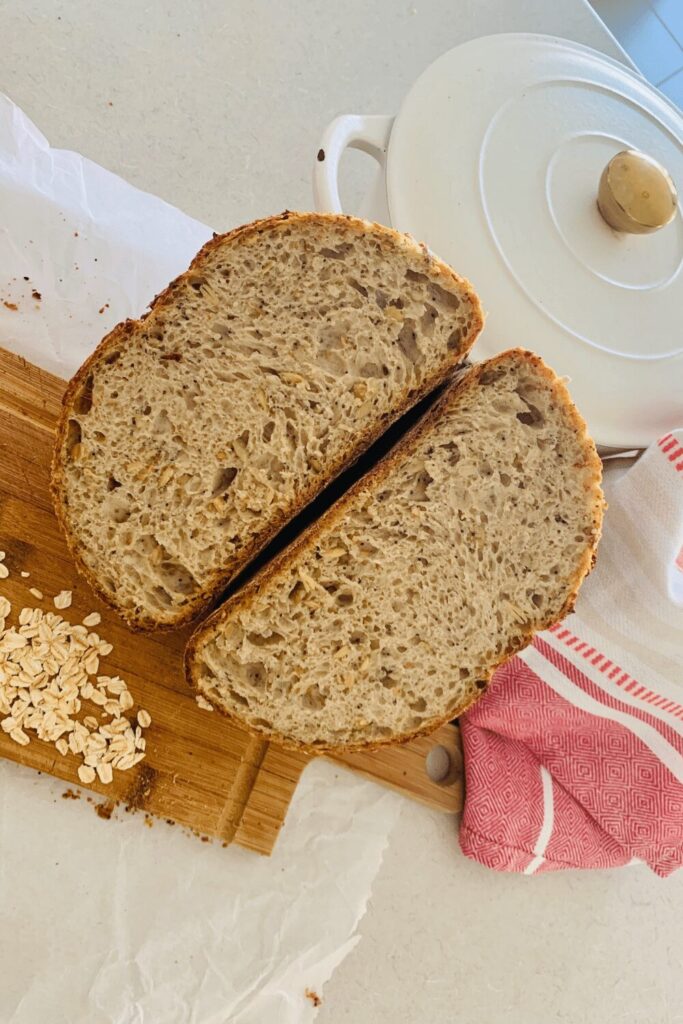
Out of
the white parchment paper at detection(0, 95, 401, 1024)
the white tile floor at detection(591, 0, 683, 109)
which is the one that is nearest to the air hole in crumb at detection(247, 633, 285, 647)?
the white parchment paper at detection(0, 95, 401, 1024)

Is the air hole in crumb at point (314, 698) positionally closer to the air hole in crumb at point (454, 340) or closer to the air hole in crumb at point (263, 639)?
the air hole in crumb at point (263, 639)

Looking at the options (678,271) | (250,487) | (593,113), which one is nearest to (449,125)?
(593,113)

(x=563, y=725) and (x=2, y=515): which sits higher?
(x=563, y=725)

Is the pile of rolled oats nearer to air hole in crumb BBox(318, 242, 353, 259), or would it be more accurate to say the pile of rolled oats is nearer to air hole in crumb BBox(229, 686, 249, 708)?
air hole in crumb BBox(229, 686, 249, 708)

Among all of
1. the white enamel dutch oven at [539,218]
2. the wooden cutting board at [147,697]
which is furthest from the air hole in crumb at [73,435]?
the white enamel dutch oven at [539,218]

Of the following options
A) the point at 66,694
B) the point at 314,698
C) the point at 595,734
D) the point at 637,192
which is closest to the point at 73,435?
the point at 66,694

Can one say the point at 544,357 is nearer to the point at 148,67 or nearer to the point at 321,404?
the point at 321,404
